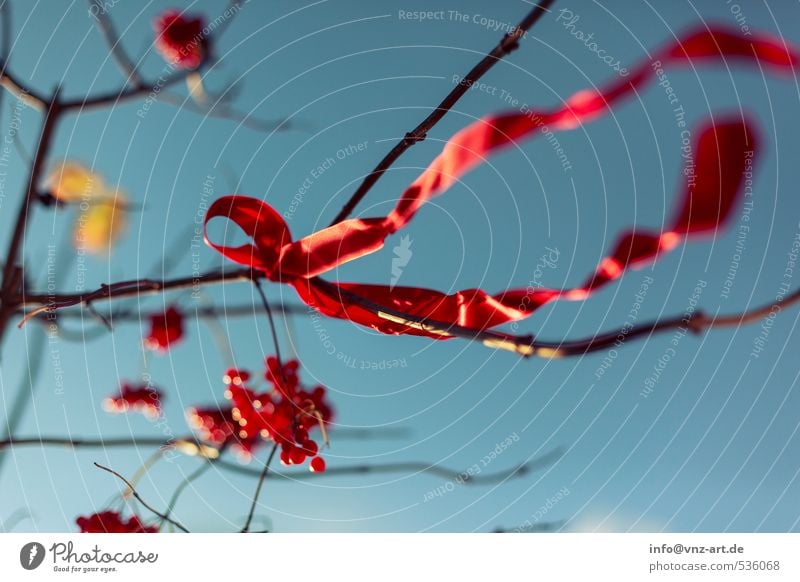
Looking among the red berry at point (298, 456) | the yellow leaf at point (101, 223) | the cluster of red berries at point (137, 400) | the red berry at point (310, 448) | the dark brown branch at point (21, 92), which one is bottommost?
the red berry at point (298, 456)

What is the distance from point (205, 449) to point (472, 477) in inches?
13.5

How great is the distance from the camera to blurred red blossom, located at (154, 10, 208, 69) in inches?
31.6

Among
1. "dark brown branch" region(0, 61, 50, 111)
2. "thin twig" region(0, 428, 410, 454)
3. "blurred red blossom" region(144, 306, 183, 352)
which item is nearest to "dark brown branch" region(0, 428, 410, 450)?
"thin twig" region(0, 428, 410, 454)

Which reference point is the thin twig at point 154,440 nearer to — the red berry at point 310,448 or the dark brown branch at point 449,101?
the red berry at point 310,448

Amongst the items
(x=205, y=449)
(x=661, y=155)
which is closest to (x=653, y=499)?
(x=661, y=155)

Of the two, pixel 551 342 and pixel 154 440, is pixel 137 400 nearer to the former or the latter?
pixel 154 440

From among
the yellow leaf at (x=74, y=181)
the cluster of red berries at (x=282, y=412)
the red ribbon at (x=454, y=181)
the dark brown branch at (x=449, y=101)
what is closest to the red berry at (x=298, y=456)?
the cluster of red berries at (x=282, y=412)

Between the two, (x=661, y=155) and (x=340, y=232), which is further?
(x=661, y=155)

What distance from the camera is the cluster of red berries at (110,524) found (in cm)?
78

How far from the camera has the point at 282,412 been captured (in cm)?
72

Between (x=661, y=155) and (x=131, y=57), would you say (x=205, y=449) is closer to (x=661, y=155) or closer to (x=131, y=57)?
(x=131, y=57)

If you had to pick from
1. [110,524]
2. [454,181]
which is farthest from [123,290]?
[454,181]

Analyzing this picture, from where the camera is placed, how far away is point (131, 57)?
2.68 feet
